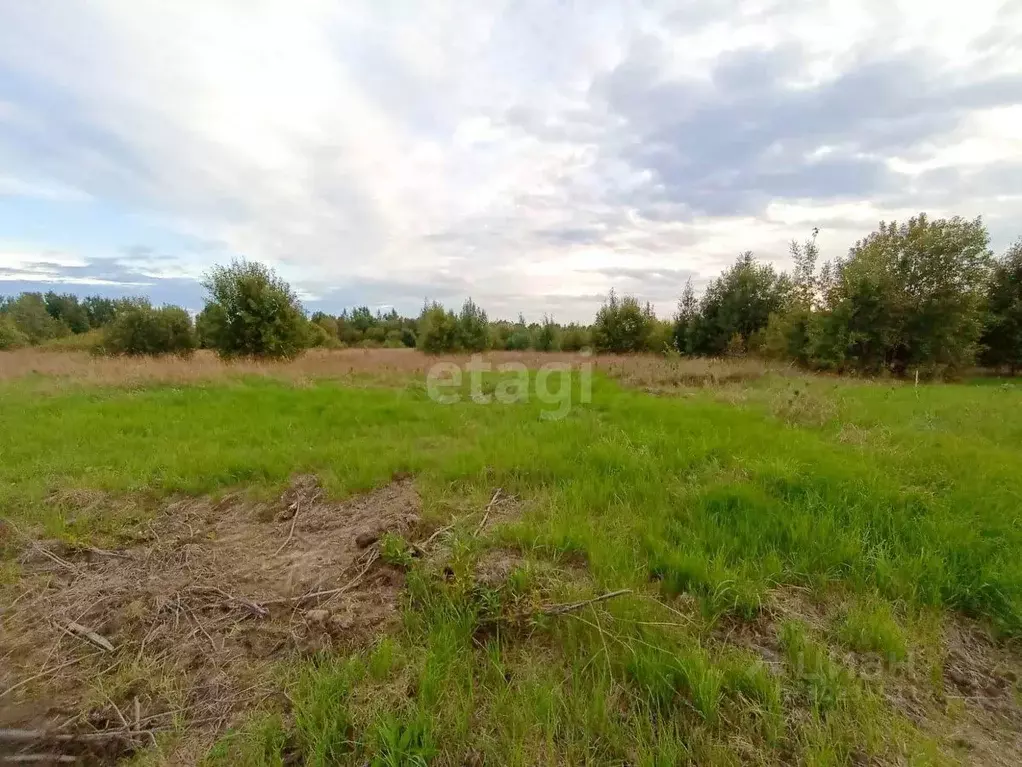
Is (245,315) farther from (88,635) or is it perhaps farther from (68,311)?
(68,311)

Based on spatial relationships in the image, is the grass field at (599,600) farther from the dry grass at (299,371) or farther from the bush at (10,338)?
the bush at (10,338)

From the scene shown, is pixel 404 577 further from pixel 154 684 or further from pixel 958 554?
pixel 958 554

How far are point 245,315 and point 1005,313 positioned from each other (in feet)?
98.6

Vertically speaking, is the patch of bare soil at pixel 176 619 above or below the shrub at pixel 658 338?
below

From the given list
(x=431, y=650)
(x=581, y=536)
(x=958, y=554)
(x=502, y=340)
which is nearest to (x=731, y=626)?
(x=581, y=536)

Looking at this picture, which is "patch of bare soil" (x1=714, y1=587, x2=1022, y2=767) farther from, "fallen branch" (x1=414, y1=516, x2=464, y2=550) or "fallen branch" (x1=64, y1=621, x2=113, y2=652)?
"fallen branch" (x1=64, y1=621, x2=113, y2=652)

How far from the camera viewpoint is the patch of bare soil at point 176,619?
5.97 feet

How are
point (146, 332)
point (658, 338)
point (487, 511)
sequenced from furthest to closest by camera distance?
point (658, 338) < point (146, 332) < point (487, 511)

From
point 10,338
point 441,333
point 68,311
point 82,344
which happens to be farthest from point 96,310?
point 441,333

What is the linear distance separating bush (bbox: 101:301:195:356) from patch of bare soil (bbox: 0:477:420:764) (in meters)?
21.1

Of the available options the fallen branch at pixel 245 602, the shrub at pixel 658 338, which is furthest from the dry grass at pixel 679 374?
the shrub at pixel 658 338

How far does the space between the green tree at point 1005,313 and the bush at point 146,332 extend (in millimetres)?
35439

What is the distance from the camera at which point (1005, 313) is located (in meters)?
16.9

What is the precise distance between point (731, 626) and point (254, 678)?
2.37 metres
